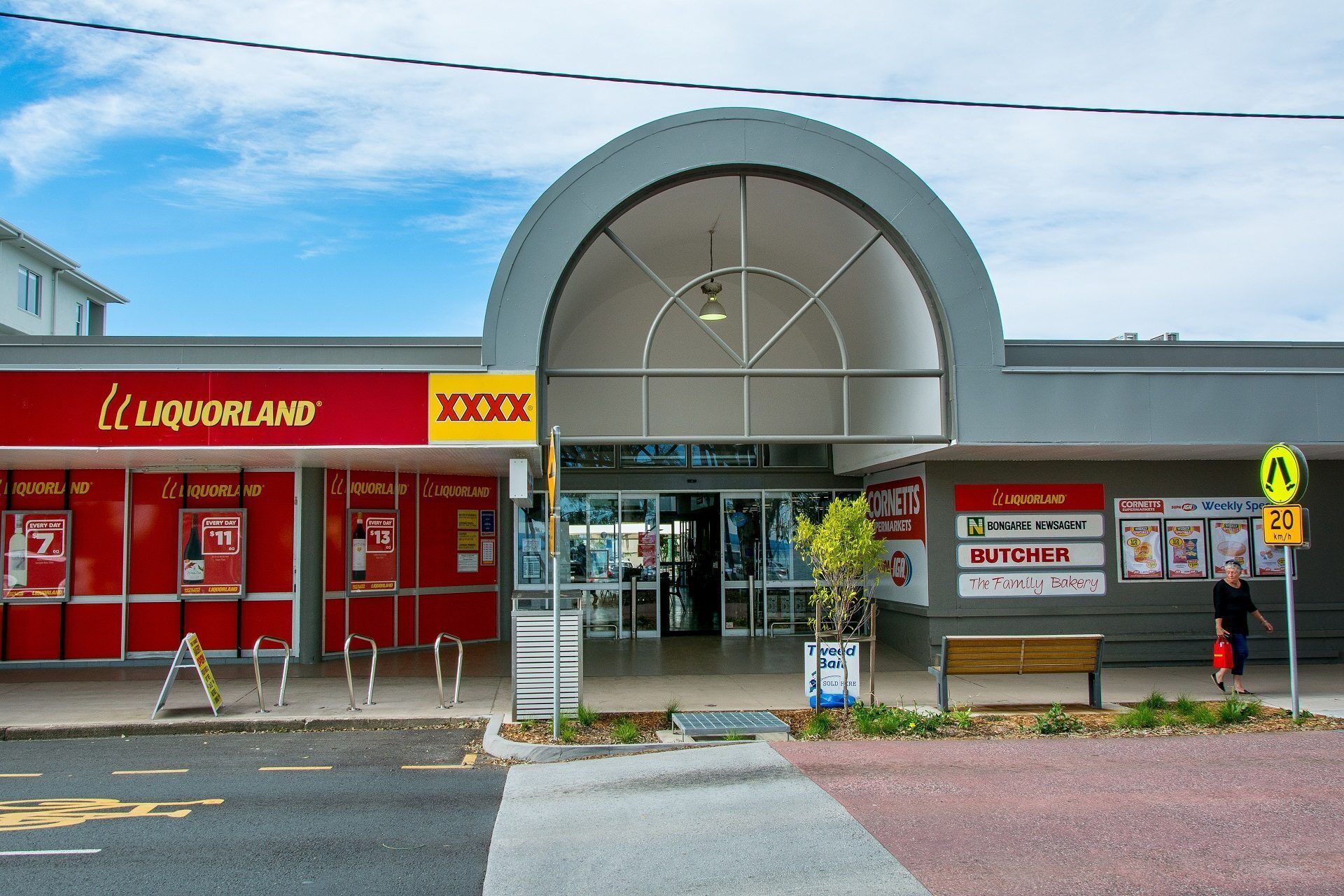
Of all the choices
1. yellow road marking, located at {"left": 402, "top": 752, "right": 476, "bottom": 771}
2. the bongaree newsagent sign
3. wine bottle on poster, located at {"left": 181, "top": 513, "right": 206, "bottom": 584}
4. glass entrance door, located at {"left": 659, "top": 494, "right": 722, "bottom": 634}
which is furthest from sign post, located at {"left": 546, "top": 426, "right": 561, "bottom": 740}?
glass entrance door, located at {"left": 659, "top": 494, "right": 722, "bottom": 634}

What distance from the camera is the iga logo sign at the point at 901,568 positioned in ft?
51.1

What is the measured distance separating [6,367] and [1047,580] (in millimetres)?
14017

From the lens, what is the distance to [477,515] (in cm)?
1842

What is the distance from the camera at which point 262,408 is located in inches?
483

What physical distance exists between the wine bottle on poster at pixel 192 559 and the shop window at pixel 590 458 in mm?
6327

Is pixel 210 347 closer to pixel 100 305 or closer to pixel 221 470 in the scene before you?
pixel 221 470

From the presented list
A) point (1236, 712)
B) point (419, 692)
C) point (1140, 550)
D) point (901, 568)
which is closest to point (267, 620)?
point (419, 692)

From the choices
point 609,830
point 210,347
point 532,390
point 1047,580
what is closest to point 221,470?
point 210,347

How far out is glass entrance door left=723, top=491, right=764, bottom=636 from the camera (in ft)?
61.8

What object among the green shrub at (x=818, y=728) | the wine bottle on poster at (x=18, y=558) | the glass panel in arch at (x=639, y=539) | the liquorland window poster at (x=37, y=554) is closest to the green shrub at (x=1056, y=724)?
the green shrub at (x=818, y=728)

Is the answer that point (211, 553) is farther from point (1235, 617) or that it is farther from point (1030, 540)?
point (1235, 617)

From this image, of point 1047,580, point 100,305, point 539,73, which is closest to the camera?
point 539,73

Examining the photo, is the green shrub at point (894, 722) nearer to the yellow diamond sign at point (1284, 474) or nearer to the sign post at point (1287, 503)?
Result: the sign post at point (1287, 503)

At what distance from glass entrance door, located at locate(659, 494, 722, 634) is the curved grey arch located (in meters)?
6.92
